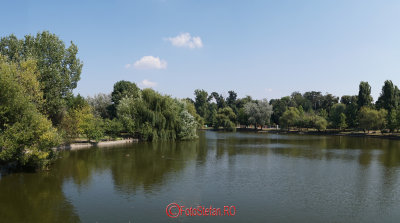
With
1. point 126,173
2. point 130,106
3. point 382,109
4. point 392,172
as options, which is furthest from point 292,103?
point 126,173

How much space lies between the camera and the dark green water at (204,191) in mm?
14337

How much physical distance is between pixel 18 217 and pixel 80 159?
1708 cm

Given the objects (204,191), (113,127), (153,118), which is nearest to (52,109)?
(113,127)

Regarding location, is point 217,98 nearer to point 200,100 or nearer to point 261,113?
point 200,100

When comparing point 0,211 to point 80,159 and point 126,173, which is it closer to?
point 126,173

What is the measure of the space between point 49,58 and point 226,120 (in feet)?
263

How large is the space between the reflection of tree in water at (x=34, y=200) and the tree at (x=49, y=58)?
538 inches

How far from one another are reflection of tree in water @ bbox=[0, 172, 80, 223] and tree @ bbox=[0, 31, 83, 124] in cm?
1366

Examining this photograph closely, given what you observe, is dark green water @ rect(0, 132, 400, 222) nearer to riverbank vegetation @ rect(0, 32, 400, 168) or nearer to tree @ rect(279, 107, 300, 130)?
riverbank vegetation @ rect(0, 32, 400, 168)

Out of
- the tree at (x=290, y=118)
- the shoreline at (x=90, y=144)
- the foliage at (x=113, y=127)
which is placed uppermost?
the tree at (x=290, y=118)

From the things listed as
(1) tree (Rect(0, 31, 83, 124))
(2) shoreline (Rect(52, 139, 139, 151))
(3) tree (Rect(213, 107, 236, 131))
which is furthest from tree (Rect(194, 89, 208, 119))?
(1) tree (Rect(0, 31, 83, 124))

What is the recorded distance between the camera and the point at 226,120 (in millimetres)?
108625

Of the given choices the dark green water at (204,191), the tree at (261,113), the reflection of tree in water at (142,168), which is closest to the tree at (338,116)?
the tree at (261,113)

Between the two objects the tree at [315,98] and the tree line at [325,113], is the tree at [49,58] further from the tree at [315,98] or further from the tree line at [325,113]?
the tree at [315,98]
